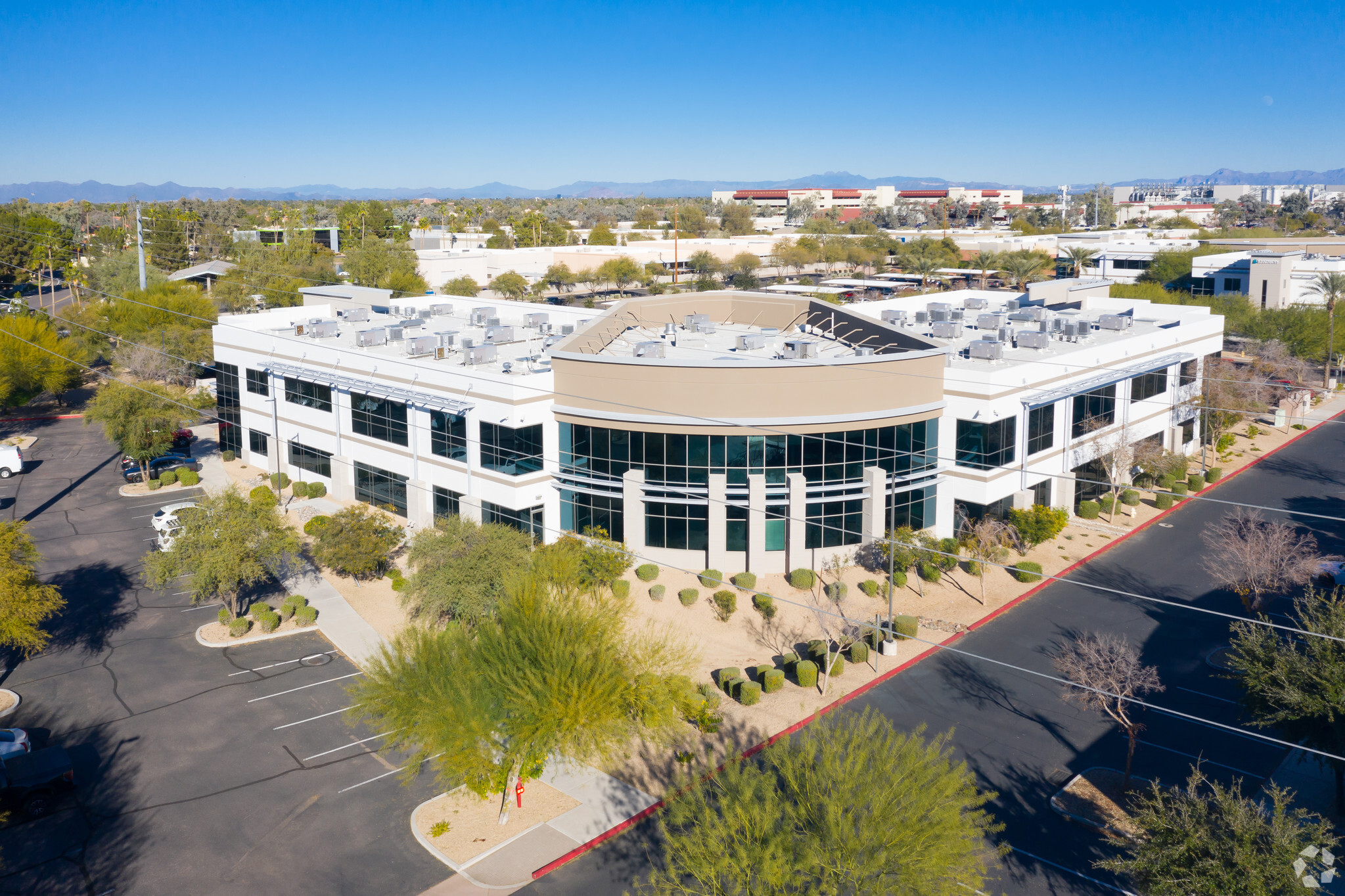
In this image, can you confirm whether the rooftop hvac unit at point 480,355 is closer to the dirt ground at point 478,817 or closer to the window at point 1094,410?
the dirt ground at point 478,817

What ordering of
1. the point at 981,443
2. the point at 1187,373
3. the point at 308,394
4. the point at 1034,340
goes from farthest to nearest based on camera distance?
1. the point at 1187,373
2. the point at 308,394
3. the point at 1034,340
4. the point at 981,443

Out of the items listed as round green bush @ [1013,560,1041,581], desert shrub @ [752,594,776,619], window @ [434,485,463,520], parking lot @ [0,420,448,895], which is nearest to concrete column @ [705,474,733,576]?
desert shrub @ [752,594,776,619]

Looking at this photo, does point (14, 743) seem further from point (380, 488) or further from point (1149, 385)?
point (1149, 385)

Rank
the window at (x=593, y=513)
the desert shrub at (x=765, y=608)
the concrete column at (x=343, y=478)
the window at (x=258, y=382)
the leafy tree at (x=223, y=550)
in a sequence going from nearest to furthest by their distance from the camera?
the leafy tree at (x=223, y=550) → the desert shrub at (x=765, y=608) → the window at (x=593, y=513) → the concrete column at (x=343, y=478) → the window at (x=258, y=382)

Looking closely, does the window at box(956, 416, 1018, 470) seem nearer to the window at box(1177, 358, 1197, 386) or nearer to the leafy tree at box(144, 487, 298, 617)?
the window at box(1177, 358, 1197, 386)

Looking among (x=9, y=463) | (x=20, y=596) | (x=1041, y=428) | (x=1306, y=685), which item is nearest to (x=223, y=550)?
(x=20, y=596)

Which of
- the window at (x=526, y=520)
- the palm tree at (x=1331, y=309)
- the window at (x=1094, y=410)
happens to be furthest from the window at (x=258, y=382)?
the palm tree at (x=1331, y=309)
